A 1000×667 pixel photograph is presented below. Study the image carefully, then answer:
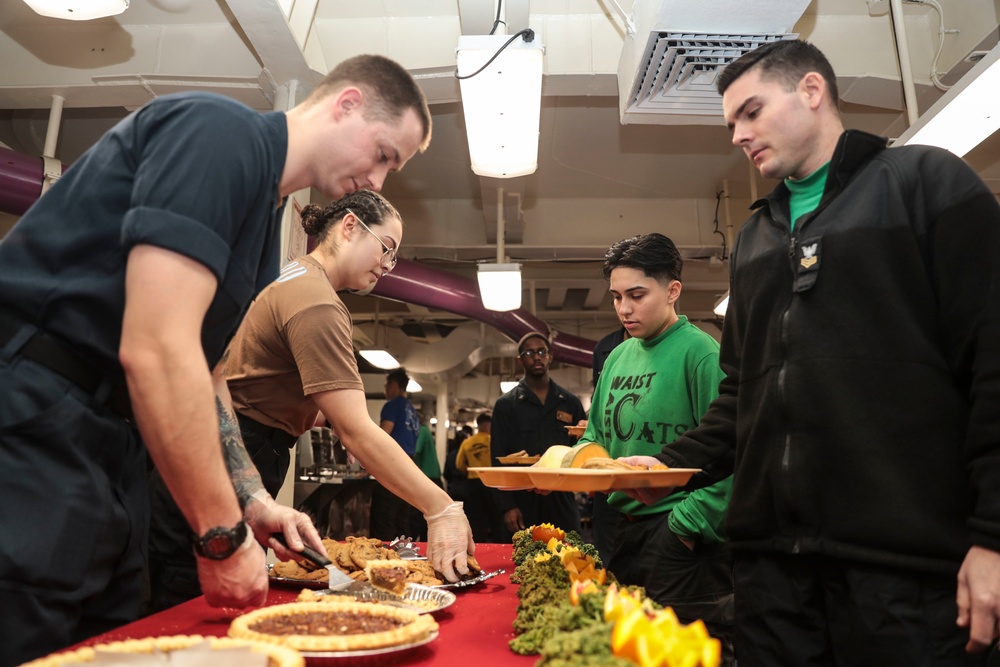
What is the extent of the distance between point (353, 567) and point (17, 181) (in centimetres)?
445

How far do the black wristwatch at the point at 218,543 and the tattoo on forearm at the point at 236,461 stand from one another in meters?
0.54

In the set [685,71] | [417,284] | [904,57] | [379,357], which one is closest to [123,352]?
[685,71]

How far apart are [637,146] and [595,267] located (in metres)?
3.24

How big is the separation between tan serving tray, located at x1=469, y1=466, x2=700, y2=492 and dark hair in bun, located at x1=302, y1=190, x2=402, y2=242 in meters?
1.15

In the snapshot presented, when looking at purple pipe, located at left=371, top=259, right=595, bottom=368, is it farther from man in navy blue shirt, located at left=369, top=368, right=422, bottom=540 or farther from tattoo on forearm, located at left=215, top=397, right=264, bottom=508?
tattoo on forearm, located at left=215, top=397, right=264, bottom=508

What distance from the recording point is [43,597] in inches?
44.9

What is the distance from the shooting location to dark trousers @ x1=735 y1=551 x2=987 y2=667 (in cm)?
130

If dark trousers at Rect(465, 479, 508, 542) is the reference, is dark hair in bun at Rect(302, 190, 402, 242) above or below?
above

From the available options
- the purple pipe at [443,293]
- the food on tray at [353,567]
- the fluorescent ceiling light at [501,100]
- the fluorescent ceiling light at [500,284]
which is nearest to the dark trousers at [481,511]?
the purple pipe at [443,293]

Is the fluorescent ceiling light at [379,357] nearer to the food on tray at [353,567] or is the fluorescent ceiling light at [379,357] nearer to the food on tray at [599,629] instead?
the food on tray at [353,567]

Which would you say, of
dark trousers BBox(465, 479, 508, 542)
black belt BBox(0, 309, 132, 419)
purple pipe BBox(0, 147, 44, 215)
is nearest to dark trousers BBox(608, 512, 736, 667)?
black belt BBox(0, 309, 132, 419)

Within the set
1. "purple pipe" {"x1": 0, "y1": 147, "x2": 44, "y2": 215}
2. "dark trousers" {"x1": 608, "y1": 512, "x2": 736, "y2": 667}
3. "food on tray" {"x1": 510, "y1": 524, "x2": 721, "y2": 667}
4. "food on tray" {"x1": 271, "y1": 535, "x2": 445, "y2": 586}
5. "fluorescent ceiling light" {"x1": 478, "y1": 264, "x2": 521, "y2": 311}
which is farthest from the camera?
"fluorescent ceiling light" {"x1": 478, "y1": 264, "x2": 521, "y2": 311}

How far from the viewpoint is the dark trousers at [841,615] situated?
130 cm

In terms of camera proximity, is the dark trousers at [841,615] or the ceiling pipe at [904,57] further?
the ceiling pipe at [904,57]
